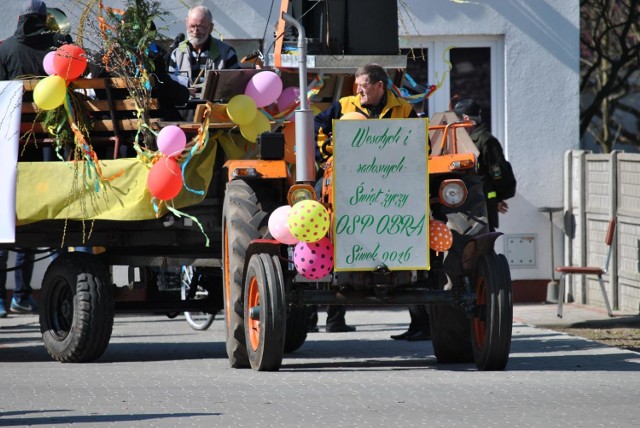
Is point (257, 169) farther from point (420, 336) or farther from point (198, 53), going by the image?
point (420, 336)

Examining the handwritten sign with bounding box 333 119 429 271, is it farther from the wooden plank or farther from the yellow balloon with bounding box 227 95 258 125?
the wooden plank

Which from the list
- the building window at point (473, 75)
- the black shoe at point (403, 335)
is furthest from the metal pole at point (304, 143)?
the building window at point (473, 75)

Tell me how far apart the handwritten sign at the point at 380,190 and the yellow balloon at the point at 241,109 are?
4.54ft

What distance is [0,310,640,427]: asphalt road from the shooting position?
8508 mm

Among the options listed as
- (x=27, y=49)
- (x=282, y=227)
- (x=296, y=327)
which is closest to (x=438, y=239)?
(x=282, y=227)

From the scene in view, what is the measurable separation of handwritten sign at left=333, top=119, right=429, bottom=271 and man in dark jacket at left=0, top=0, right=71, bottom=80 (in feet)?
11.0

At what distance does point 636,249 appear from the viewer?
16766 millimetres

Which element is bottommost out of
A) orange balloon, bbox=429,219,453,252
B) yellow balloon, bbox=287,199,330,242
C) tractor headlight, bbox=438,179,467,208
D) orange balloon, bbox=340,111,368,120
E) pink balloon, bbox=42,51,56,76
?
orange balloon, bbox=429,219,453,252

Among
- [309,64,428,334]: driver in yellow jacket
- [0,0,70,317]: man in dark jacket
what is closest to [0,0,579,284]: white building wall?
[0,0,70,317]: man in dark jacket

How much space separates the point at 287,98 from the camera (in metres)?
12.5

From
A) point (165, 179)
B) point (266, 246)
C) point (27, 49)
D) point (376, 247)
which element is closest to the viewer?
point (376, 247)

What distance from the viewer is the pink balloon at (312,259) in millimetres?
10578

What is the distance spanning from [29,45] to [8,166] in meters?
1.62

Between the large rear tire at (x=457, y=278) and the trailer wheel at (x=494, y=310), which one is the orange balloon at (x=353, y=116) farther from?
the trailer wheel at (x=494, y=310)
